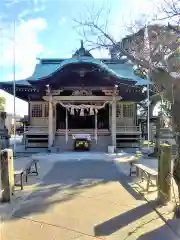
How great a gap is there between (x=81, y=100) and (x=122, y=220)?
45.6ft

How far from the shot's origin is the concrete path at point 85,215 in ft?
13.6

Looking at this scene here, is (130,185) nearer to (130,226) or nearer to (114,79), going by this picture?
(130,226)

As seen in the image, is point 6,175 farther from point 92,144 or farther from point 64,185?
point 92,144

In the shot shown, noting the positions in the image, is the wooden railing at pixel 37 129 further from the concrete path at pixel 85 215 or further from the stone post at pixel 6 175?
the stone post at pixel 6 175

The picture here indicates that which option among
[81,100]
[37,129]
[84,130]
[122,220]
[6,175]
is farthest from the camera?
[37,129]

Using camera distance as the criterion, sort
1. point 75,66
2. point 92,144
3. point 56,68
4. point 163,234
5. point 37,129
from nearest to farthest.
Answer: point 163,234 → point 75,66 → point 92,144 → point 37,129 → point 56,68

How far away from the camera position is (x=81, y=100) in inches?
719

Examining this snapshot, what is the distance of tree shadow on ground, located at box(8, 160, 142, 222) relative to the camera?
5.56 metres

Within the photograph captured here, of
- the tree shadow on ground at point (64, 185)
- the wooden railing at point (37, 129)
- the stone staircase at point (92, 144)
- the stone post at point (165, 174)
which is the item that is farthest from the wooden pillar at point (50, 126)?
the stone post at point (165, 174)

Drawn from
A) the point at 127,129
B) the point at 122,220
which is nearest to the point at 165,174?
the point at 122,220

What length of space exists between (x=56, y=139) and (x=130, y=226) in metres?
14.2

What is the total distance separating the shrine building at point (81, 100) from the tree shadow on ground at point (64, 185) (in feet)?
24.6

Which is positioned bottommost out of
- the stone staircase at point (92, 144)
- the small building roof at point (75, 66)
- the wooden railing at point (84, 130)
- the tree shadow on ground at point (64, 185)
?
the tree shadow on ground at point (64, 185)

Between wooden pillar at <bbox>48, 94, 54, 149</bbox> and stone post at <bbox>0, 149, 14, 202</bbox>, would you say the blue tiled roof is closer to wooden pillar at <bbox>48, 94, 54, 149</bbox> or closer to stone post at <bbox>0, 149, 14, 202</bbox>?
wooden pillar at <bbox>48, 94, 54, 149</bbox>
